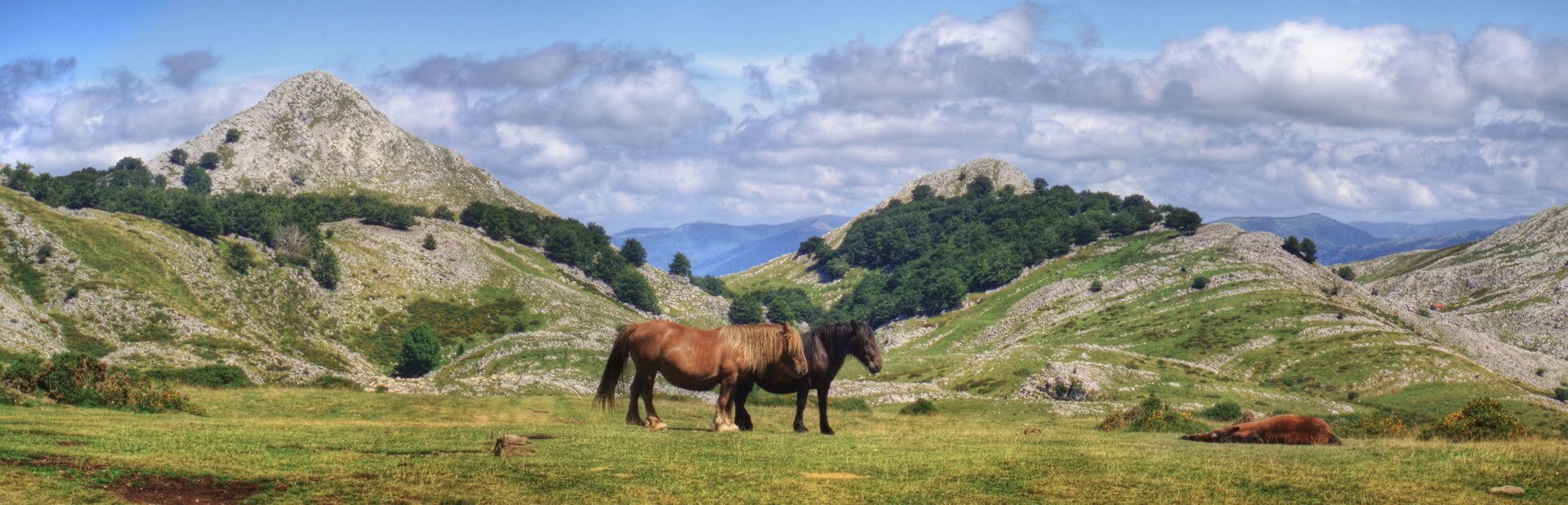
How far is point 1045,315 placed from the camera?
183 metres

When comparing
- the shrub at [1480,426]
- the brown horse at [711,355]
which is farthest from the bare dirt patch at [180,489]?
the shrub at [1480,426]

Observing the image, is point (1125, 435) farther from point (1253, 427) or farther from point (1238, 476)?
point (1238, 476)

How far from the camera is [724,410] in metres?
27.4

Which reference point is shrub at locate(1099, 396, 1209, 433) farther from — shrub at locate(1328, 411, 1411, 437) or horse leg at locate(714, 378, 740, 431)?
horse leg at locate(714, 378, 740, 431)

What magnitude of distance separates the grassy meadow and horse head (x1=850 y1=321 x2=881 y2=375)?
2.14 metres

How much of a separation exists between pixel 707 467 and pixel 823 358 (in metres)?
9.75

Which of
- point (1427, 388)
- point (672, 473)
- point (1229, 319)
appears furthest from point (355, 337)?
point (672, 473)

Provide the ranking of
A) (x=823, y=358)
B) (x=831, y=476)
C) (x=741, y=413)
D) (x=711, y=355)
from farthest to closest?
(x=741, y=413)
(x=823, y=358)
(x=711, y=355)
(x=831, y=476)

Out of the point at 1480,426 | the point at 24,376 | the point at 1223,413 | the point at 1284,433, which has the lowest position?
the point at 1223,413

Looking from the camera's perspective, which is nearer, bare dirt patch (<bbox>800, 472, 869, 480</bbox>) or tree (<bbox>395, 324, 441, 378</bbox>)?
bare dirt patch (<bbox>800, 472, 869, 480</bbox>)

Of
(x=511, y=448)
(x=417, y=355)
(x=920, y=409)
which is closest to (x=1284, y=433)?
(x=511, y=448)

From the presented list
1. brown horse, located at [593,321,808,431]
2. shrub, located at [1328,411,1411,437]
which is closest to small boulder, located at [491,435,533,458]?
brown horse, located at [593,321,808,431]

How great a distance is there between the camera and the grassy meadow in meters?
16.1

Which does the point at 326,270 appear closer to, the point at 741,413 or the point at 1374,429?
the point at 741,413
